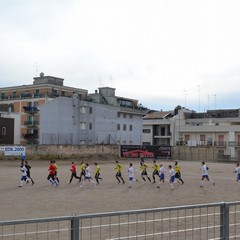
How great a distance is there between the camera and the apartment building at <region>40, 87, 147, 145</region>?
6819cm

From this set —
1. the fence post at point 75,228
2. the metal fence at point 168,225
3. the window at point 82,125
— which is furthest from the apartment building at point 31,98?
the fence post at point 75,228

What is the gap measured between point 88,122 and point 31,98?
10728mm

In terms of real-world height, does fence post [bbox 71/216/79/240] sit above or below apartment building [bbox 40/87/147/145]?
below

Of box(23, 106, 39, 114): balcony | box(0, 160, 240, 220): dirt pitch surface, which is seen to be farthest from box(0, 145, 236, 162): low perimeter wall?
box(0, 160, 240, 220): dirt pitch surface

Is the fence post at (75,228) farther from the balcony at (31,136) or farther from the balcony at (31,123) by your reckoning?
the balcony at (31,136)

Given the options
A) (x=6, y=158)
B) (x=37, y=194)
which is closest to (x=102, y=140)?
(x=6, y=158)

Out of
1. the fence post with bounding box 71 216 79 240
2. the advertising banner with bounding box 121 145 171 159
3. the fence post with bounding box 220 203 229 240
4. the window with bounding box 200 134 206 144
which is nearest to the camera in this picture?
the fence post with bounding box 71 216 79 240

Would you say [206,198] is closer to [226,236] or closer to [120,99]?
[226,236]

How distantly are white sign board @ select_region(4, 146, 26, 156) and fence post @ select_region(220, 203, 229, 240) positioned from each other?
161 ft

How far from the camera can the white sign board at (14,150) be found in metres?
52.9

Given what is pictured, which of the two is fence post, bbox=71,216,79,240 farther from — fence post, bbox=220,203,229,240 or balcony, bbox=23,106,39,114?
balcony, bbox=23,106,39,114

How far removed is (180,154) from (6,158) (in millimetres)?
30542

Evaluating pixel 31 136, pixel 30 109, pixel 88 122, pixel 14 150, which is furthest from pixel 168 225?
pixel 88 122

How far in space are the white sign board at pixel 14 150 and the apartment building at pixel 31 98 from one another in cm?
1477
